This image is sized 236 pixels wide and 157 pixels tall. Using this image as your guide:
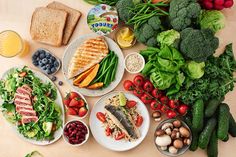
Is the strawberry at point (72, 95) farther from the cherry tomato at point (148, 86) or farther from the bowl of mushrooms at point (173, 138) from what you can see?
Result: the bowl of mushrooms at point (173, 138)

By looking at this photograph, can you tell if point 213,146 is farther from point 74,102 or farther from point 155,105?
point 74,102

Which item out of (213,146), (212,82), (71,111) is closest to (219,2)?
(212,82)

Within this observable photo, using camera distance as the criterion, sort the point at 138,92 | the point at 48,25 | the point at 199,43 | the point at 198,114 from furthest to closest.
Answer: the point at 48,25 → the point at 138,92 → the point at 198,114 → the point at 199,43

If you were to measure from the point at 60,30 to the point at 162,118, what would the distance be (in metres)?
0.76

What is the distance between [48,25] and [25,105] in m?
0.48

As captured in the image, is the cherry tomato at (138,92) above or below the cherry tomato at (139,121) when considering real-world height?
above

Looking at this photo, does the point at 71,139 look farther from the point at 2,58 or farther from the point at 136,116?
the point at 2,58

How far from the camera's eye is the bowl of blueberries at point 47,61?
2361mm

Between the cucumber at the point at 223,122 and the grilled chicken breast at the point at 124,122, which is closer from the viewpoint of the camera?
the cucumber at the point at 223,122

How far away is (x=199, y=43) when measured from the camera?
6.79 feet

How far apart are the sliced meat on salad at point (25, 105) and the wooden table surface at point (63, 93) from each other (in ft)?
0.44

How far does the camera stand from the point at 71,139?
7.54ft

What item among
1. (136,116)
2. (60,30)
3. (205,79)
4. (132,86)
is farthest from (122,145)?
(60,30)

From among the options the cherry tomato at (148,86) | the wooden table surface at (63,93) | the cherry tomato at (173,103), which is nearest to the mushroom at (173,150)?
the wooden table surface at (63,93)
